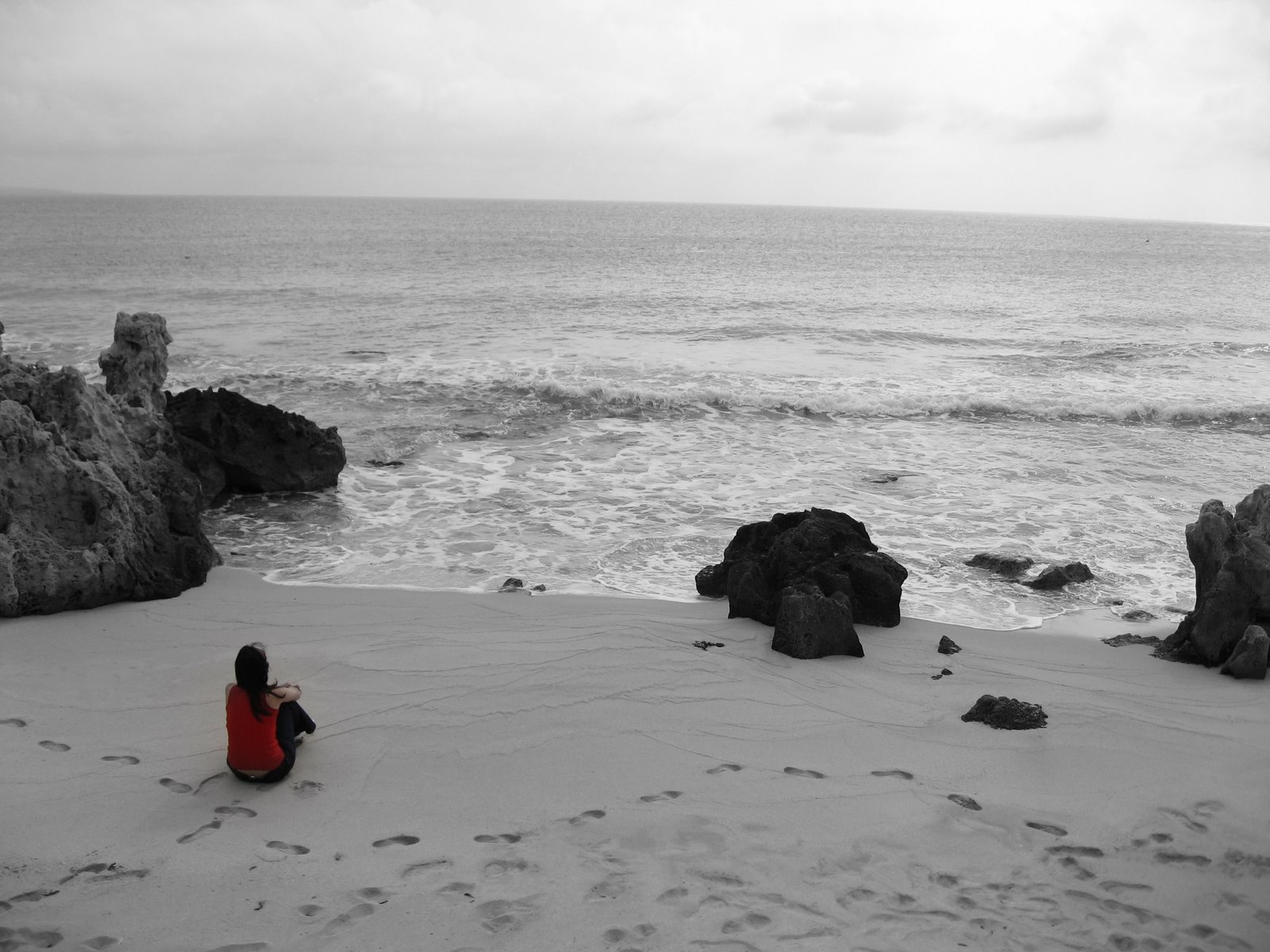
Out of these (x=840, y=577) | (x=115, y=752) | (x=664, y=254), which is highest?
(x=664, y=254)

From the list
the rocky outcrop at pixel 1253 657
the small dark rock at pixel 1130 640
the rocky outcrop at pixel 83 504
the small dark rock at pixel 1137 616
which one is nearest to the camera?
the rocky outcrop at pixel 1253 657

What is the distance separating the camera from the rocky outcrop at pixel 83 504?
741 centimetres

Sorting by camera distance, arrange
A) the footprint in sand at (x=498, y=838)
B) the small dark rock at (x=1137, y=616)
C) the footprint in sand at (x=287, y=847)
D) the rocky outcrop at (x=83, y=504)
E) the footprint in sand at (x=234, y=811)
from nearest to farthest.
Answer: the footprint in sand at (x=287, y=847), the footprint in sand at (x=498, y=838), the footprint in sand at (x=234, y=811), the rocky outcrop at (x=83, y=504), the small dark rock at (x=1137, y=616)

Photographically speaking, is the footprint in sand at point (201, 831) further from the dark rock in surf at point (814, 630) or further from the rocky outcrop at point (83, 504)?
the dark rock in surf at point (814, 630)

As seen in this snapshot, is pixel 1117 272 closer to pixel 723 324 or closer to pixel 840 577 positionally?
pixel 723 324

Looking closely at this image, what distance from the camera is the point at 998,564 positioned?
9.51 metres

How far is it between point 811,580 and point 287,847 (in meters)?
4.62

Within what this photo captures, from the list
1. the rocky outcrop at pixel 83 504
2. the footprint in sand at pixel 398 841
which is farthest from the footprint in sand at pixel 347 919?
the rocky outcrop at pixel 83 504

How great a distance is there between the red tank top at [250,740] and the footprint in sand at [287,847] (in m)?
0.56

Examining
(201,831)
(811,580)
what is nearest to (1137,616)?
(811,580)

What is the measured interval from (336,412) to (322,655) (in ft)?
35.9

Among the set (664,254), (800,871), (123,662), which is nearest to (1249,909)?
(800,871)

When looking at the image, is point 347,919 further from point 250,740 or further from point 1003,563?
point 1003,563

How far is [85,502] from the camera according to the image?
789 centimetres
